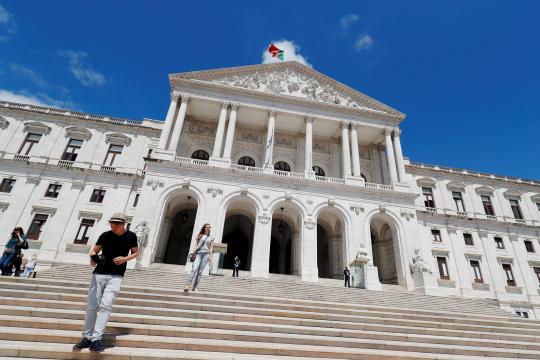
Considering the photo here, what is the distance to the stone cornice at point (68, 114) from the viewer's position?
88.5 feet

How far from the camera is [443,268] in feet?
85.0

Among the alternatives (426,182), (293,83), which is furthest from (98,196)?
(426,182)

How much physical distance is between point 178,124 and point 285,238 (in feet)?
45.3

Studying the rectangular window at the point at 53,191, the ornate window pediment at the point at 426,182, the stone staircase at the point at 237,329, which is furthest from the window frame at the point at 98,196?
the ornate window pediment at the point at 426,182

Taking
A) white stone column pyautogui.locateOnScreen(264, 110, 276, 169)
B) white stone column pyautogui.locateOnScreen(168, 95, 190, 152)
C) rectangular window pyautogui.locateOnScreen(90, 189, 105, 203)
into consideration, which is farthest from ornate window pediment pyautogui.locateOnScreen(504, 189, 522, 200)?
rectangular window pyautogui.locateOnScreen(90, 189, 105, 203)

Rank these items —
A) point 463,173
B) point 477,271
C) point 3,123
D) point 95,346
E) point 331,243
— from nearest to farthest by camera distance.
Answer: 1. point 95,346
2. point 331,243
3. point 3,123
4. point 477,271
5. point 463,173

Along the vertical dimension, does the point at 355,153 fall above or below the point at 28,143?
above

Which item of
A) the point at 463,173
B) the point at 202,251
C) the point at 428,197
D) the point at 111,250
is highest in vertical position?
the point at 463,173

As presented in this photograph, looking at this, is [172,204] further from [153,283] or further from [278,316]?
[278,316]

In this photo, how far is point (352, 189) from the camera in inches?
897

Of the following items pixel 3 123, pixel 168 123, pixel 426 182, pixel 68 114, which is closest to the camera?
pixel 168 123

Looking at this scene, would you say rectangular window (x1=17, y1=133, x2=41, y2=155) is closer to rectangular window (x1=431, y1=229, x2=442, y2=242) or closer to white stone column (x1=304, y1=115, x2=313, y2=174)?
white stone column (x1=304, y1=115, x2=313, y2=174)

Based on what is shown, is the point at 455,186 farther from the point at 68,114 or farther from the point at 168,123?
the point at 68,114

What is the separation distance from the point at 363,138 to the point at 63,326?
90.7 ft
